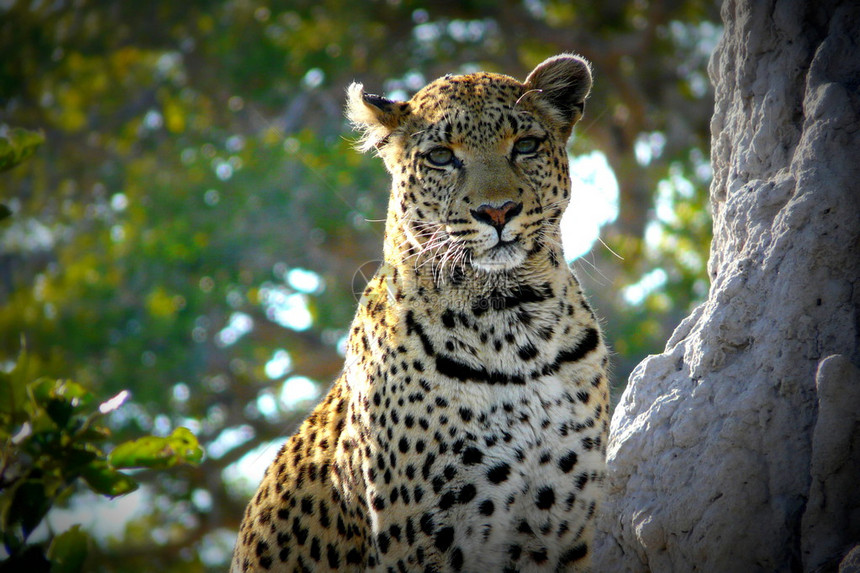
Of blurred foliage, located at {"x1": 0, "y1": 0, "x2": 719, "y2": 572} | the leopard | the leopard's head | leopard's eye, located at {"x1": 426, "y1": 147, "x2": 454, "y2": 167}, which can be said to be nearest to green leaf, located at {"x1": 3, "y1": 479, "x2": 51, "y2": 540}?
the leopard

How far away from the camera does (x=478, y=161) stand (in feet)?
15.8

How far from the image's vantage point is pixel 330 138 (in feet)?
46.0

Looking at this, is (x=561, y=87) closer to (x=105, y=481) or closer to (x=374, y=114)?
(x=374, y=114)

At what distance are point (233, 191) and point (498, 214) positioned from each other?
10.4 metres

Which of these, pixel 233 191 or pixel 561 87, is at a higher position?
pixel 561 87

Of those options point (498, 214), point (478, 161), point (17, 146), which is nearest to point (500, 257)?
point (498, 214)

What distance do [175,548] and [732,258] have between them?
13410 millimetres

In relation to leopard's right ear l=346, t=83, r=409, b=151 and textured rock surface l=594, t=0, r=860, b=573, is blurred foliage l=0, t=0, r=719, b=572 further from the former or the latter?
textured rock surface l=594, t=0, r=860, b=573

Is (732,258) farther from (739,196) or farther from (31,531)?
(31,531)

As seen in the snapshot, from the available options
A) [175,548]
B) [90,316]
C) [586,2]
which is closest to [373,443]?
[90,316]

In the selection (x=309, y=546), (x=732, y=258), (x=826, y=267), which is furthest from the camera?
(x=309, y=546)

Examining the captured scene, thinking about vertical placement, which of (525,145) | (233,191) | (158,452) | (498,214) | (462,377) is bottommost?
(233,191)

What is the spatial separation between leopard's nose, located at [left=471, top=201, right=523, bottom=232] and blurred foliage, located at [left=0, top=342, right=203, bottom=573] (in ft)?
6.85

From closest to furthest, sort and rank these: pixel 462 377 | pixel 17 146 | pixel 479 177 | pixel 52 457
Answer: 1. pixel 52 457
2. pixel 17 146
3. pixel 462 377
4. pixel 479 177
